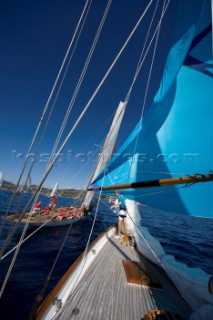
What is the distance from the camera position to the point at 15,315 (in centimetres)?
370

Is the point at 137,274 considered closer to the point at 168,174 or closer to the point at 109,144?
the point at 168,174

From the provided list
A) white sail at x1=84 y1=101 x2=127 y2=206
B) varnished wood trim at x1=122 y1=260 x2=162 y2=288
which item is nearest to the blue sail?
white sail at x1=84 y1=101 x2=127 y2=206

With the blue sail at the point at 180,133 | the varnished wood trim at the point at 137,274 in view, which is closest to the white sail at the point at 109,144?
the blue sail at the point at 180,133

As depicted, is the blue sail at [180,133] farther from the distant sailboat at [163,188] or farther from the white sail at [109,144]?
the white sail at [109,144]

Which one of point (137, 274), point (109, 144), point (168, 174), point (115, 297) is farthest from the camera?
point (109, 144)

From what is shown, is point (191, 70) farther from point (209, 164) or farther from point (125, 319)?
point (125, 319)

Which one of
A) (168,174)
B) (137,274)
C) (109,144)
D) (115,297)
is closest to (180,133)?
(168,174)

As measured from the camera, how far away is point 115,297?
9.68ft

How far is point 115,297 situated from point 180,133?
146 inches

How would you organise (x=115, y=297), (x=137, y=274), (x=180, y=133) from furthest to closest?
(x=180, y=133), (x=137, y=274), (x=115, y=297)

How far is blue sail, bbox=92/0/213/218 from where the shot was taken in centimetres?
374

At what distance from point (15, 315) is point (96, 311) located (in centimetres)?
246

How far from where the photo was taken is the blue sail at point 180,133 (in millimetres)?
3742

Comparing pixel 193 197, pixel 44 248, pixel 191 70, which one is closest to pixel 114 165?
pixel 193 197
